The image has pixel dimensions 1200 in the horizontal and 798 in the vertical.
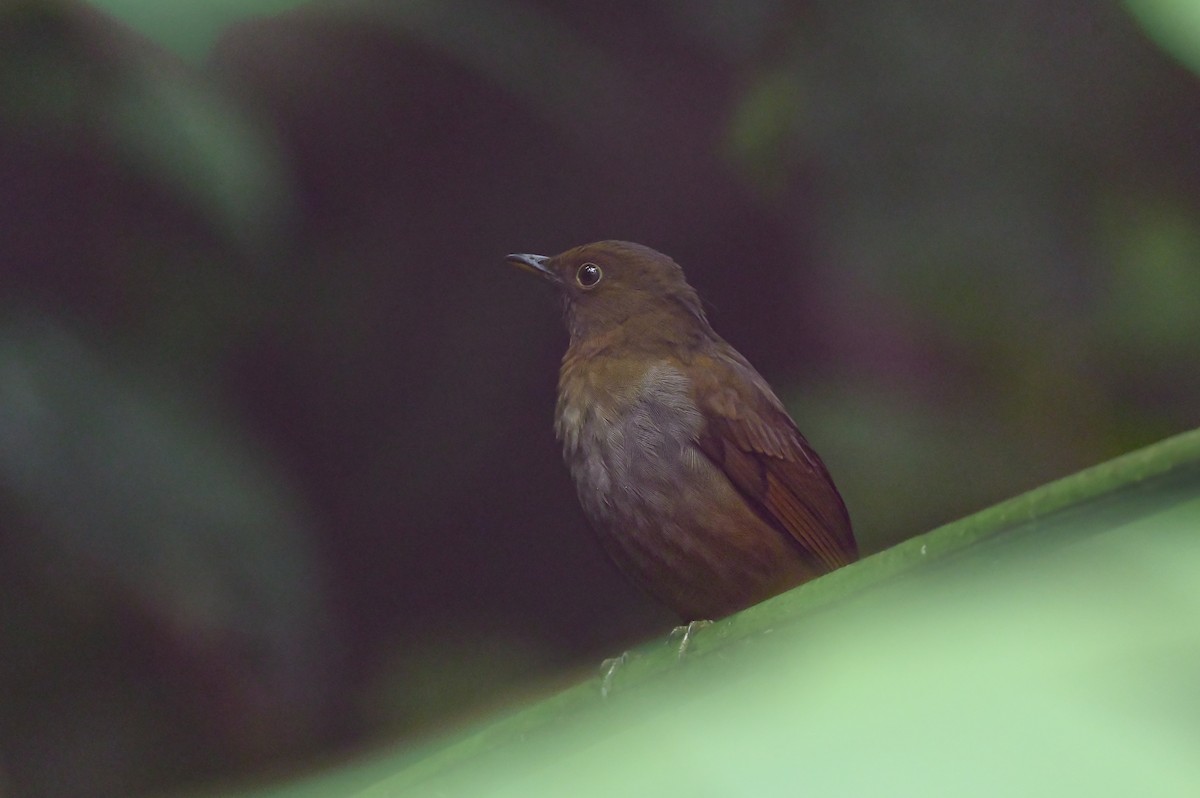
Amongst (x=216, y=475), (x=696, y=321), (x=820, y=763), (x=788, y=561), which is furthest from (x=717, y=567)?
(x=820, y=763)

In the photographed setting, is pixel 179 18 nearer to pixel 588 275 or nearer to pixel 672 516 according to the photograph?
pixel 672 516

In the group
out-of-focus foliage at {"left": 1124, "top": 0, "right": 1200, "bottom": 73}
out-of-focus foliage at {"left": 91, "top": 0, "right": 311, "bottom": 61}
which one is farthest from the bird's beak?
out-of-focus foliage at {"left": 1124, "top": 0, "right": 1200, "bottom": 73}

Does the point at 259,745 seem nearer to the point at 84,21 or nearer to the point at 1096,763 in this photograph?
the point at 84,21

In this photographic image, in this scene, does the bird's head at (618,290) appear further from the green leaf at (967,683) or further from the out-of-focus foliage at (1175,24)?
the green leaf at (967,683)

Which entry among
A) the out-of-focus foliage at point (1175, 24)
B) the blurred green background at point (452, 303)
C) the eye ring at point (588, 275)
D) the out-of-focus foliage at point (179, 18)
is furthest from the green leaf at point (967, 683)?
the eye ring at point (588, 275)

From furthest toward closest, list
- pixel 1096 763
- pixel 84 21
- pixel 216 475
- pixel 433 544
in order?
pixel 433 544 < pixel 216 475 < pixel 84 21 < pixel 1096 763

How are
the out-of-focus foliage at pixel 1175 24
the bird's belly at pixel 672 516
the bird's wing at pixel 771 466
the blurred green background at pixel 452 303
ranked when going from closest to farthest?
1. the out-of-focus foliage at pixel 1175 24
2. the bird's belly at pixel 672 516
3. the bird's wing at pixel 771 466
4. the blurred green background at pixel 452 303

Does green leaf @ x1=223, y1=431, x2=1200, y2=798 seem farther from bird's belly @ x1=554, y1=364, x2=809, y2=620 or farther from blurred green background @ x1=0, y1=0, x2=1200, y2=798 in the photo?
blurred green background @ x1=0, y1=0, x2=1200, y2=798
